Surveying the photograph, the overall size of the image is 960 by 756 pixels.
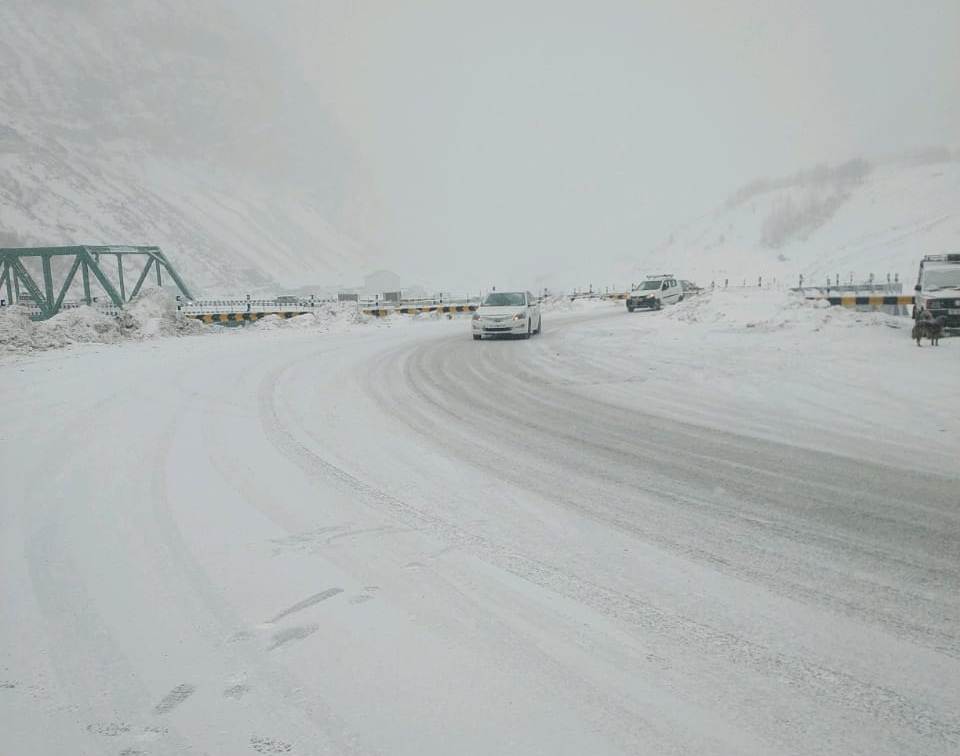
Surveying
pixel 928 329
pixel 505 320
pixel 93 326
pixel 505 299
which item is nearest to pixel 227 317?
pixel 93 326

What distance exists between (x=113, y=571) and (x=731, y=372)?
9.92 metres

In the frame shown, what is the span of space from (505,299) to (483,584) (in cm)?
1791

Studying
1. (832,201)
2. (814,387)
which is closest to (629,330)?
(814,387)

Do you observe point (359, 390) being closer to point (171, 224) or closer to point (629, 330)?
point (629, 330)

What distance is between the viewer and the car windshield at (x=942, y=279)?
15.2 m

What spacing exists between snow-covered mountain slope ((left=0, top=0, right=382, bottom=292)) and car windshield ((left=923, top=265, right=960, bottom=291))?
75.1 metres

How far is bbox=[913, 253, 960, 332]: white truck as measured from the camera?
48.1 feet

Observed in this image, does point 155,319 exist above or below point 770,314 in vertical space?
above

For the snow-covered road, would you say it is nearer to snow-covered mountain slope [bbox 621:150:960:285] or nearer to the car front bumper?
the car front bumper

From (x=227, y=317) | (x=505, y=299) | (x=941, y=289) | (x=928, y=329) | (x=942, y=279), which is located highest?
(x=942, y=279)

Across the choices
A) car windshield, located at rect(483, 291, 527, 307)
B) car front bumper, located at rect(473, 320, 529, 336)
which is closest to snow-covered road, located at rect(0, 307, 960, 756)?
car front bumper, located at rect(473, 320, 529, 336)

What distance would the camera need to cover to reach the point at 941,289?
49.6ft

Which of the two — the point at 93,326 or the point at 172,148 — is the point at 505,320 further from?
the point at 172,148

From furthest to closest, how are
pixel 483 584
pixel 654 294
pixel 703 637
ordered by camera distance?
1. pixel 654 294
2. pixel 483 584
3. pixel 703 637
